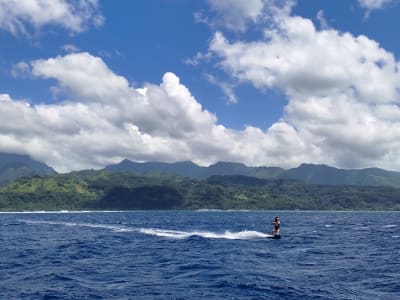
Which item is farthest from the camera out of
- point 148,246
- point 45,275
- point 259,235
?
point 259,235

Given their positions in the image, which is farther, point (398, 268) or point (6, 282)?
point (398, 268)

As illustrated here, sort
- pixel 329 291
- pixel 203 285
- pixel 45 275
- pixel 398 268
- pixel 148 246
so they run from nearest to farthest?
pixel 329 291
pixel 203 285
pixel 45 275
pixel 398 268
pixel 148 246

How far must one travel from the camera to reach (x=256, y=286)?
1485 inches

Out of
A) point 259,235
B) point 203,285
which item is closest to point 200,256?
point 203,285

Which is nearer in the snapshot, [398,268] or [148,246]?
[398,268]

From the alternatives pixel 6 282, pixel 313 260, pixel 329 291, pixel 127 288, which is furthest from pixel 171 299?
pixel 313 260

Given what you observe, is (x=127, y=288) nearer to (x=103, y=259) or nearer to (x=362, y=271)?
(x=103, y=259)

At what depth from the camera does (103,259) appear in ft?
177

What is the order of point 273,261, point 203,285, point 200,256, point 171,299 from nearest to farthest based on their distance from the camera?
point 171,299 < point 203,285 < point 273,261 < point 200,256

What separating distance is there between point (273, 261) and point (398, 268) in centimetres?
1293

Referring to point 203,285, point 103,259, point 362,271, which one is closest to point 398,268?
point 362,271

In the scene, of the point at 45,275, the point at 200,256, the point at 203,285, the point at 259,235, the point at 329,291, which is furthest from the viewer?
the point at 259,235

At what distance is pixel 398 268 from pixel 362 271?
189 inches

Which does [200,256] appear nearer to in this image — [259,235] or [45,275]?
[45,275]
